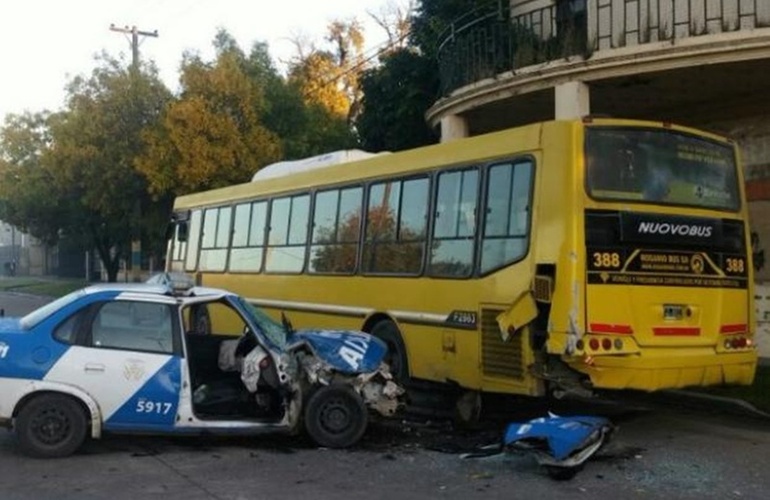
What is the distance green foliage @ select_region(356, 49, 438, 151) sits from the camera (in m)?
21.3

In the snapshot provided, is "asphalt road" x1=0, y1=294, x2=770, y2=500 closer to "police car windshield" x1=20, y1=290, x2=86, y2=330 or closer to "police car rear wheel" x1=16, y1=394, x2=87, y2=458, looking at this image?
"police car rear wheel" x1=16, y1=394, x2=87, y2=458

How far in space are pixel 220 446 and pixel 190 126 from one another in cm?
1621

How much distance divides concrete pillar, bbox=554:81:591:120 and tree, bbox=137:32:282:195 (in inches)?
452

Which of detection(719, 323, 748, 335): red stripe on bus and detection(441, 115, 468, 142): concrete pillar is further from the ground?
detection(441, 115, 468, 142): concrete pillar

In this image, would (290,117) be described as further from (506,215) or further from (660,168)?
(660,168)

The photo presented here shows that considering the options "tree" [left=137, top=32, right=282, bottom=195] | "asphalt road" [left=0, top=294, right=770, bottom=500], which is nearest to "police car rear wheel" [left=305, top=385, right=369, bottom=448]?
"asphalt road" [left=0, top=294, right=770, bottom=500]

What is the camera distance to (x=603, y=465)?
7539 mm

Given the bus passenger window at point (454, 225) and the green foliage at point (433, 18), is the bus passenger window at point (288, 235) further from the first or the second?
the green foliage at point (433, 18)

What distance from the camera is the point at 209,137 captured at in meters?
23.5

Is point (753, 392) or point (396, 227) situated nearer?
point (396, 227)

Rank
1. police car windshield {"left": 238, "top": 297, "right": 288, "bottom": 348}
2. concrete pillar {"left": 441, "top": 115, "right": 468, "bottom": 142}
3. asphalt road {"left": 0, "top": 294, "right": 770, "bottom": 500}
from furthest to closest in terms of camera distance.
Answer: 1. concrete pillar {"left": 441, "top": 115, "right": 468, "bottom": 142}
2. police car windshield {"left": 238, "top": 297, "right": 288, "bottom": 348}
3. asphalt road {"left": 0, "top": 294, "right": 770, "bottom": 500}

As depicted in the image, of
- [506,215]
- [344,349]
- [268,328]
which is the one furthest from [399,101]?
[344,349]

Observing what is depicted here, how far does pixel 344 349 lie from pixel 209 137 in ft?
53.1

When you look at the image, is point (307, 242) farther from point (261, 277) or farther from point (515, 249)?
point (515, 249)
